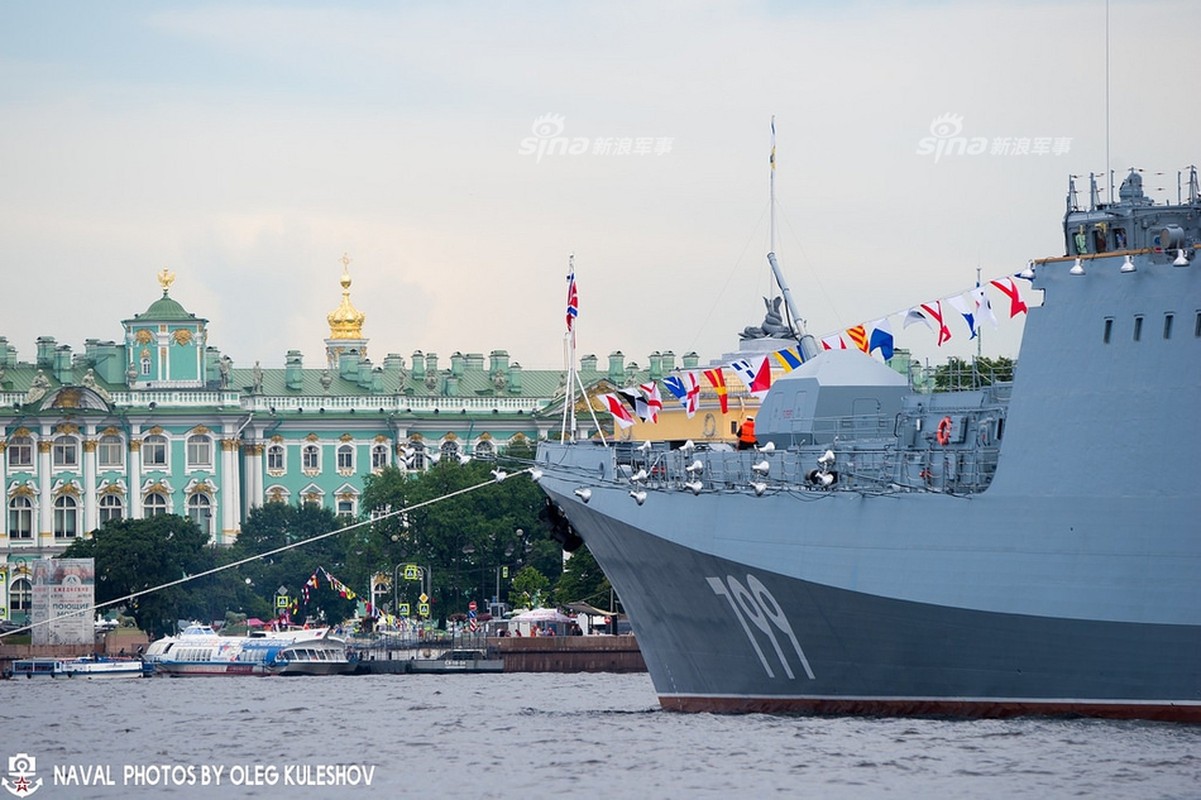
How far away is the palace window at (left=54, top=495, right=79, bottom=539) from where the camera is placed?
13762cm

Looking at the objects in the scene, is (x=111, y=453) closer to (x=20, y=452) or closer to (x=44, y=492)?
(x=44, y=492)

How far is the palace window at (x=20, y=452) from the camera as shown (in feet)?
452

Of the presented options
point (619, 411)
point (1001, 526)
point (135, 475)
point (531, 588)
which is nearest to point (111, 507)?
point (135, 475)

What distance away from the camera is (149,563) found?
117812mm

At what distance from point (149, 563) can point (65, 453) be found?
22.6 meters

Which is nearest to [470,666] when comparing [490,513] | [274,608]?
[490,513]

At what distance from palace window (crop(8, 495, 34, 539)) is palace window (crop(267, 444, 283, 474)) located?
1329 cm

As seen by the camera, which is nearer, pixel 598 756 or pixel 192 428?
pixel 598 756

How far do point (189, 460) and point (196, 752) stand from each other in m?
96.9

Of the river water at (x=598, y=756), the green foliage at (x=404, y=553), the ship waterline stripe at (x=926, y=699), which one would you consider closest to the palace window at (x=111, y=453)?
the green foliage at (x=404, y=553)

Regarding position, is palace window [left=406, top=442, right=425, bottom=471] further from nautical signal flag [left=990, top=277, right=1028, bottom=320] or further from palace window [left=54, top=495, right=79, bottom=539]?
palace window [left=54, top=495, right=79, bottom=539]

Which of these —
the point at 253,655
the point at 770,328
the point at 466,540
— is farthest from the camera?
the point at 466,540

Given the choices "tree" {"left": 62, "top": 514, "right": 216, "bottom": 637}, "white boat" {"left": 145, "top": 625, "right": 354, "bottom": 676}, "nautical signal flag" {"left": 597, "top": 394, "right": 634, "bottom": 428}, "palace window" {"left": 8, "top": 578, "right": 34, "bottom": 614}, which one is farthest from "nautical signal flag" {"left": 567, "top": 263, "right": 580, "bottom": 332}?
"palace window" {"left": 8, "top": 578, "right": 34, "bottom": 614}

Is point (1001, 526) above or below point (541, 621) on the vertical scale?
above
